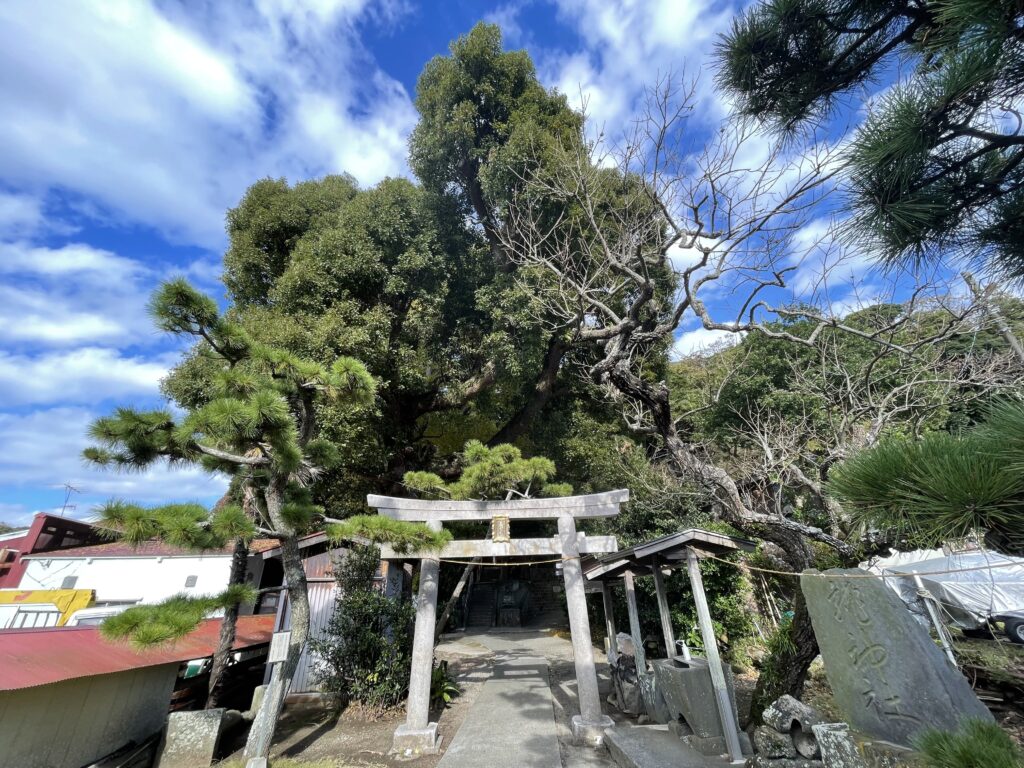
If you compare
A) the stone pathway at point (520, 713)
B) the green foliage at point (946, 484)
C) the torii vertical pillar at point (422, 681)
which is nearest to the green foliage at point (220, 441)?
the torii vertical pillar at point (422, 681)

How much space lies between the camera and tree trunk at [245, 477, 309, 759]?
436 cm

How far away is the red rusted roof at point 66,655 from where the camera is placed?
3604 millimetres

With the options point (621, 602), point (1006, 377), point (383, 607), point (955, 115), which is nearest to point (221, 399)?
point (383, 607)

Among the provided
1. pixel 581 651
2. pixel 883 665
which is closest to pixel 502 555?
pixel 581 651

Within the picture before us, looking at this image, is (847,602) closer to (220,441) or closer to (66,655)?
(220,441)

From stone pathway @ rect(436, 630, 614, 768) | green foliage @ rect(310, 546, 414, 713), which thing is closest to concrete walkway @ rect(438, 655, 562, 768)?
stone pathway @ rect(436, 630, 614, 768)

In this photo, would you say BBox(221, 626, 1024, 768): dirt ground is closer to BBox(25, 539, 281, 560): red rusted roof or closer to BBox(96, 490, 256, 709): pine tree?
BBox(96, 490, 256, 709): pine tree

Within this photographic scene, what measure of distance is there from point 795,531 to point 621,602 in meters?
7.04

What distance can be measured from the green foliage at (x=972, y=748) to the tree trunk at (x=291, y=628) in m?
5.19

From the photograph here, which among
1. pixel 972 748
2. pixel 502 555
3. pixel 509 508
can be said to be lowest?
pixel 972 748

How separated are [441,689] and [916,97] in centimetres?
833

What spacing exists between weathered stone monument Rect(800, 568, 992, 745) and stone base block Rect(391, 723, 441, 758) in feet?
14.8

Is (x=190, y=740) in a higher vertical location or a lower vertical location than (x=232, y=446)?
lower

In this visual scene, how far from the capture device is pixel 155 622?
371 centimetres
